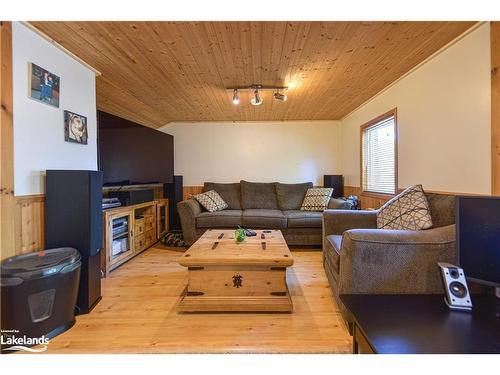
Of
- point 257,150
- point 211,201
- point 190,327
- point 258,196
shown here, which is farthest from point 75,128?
point 257,150

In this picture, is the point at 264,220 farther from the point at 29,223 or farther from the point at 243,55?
the point at 29,223

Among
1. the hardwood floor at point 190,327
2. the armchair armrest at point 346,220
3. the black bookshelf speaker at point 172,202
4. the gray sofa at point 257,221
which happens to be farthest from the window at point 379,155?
the black bookshelf speaker at point 172,202

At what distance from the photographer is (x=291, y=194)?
13.5 ft

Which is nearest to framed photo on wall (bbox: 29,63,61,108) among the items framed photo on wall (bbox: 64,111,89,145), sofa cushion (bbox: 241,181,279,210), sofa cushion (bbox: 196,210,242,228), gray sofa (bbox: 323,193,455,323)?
framed photo on wall (bbox: 64,111,89,145)

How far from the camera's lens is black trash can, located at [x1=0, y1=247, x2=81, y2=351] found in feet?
4.38

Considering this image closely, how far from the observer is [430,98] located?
2.17 metres

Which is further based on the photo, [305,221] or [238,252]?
[305,221]

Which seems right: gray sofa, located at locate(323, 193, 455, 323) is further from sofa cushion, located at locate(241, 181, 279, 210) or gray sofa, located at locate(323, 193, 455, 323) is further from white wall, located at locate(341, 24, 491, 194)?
sofa cushion, located at locate(241, 181, 279, 210)

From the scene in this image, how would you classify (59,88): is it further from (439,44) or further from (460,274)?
(439,44)

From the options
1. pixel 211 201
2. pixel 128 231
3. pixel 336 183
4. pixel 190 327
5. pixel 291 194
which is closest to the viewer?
pixel 190 327

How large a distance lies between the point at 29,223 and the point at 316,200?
3.38 m

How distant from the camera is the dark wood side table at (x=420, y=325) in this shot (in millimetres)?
818

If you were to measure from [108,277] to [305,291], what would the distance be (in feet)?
6.49
